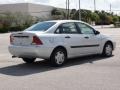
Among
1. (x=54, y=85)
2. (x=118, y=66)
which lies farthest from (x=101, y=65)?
(x=54, y=85)

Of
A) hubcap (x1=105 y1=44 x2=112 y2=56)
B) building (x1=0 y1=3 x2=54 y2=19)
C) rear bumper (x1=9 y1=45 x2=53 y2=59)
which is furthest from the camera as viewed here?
building (x1=0 y1=3 x2=54 y2=19)

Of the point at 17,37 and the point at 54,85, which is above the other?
the point at 17,37

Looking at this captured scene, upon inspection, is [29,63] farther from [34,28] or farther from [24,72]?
[24,72]

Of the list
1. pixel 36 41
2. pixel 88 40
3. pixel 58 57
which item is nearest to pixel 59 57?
pixel 58 57

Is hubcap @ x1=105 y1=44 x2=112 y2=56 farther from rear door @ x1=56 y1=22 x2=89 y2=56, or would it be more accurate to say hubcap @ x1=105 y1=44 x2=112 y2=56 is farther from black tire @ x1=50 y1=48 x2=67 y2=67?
black tire @ x1=50 y1=48 x2=67 y2=67

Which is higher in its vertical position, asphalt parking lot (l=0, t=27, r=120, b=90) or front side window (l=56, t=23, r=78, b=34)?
front side window (l=56, t=23, r=78, b=34)

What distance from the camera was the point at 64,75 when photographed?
30.8ft

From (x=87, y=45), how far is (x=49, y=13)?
79.4 metres

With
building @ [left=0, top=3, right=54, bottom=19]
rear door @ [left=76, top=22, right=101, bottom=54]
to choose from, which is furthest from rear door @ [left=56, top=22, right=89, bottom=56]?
building @ [left=0, top=3, right=54, bottom=19]

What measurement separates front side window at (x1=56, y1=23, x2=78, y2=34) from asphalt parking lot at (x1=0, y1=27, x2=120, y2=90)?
3.54 ft

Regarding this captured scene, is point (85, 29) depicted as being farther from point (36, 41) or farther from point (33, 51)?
point (33, 51)

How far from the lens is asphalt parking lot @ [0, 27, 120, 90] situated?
7976mm

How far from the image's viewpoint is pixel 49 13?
91.0 metres

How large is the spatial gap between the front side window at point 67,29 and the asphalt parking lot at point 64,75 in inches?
42.5
